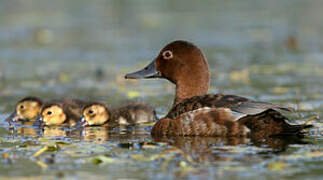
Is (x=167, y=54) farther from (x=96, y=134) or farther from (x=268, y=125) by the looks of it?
(x=268, y=125)

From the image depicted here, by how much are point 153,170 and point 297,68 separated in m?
7.59

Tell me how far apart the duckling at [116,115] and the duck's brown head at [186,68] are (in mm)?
873

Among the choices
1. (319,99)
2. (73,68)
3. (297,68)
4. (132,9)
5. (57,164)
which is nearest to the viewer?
(57,164)

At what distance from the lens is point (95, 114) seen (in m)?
8.80

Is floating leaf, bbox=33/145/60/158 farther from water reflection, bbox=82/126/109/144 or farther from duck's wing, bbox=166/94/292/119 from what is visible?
duck's wing, bbox=166/94/292/119

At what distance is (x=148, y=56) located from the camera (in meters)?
14.6

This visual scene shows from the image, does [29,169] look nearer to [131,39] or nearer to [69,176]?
[69,176]

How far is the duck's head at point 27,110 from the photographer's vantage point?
9.42 metres

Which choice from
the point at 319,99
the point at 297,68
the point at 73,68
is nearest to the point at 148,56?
the point at 73,68

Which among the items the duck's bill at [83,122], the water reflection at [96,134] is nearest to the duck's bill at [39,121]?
the duck's bill at [83,122]

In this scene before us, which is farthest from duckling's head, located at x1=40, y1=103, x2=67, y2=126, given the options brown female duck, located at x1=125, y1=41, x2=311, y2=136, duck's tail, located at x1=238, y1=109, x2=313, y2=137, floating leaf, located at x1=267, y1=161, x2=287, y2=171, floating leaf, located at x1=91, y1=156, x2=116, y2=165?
floating leaf, located at x1=267, y1=161, x2=287, y2=171

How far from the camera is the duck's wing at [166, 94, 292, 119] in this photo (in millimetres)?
6715

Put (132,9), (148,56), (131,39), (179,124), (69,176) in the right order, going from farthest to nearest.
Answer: (132,9) → (131,39) → (148,56) → (179,124) → (69,176)

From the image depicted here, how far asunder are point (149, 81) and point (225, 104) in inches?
228
